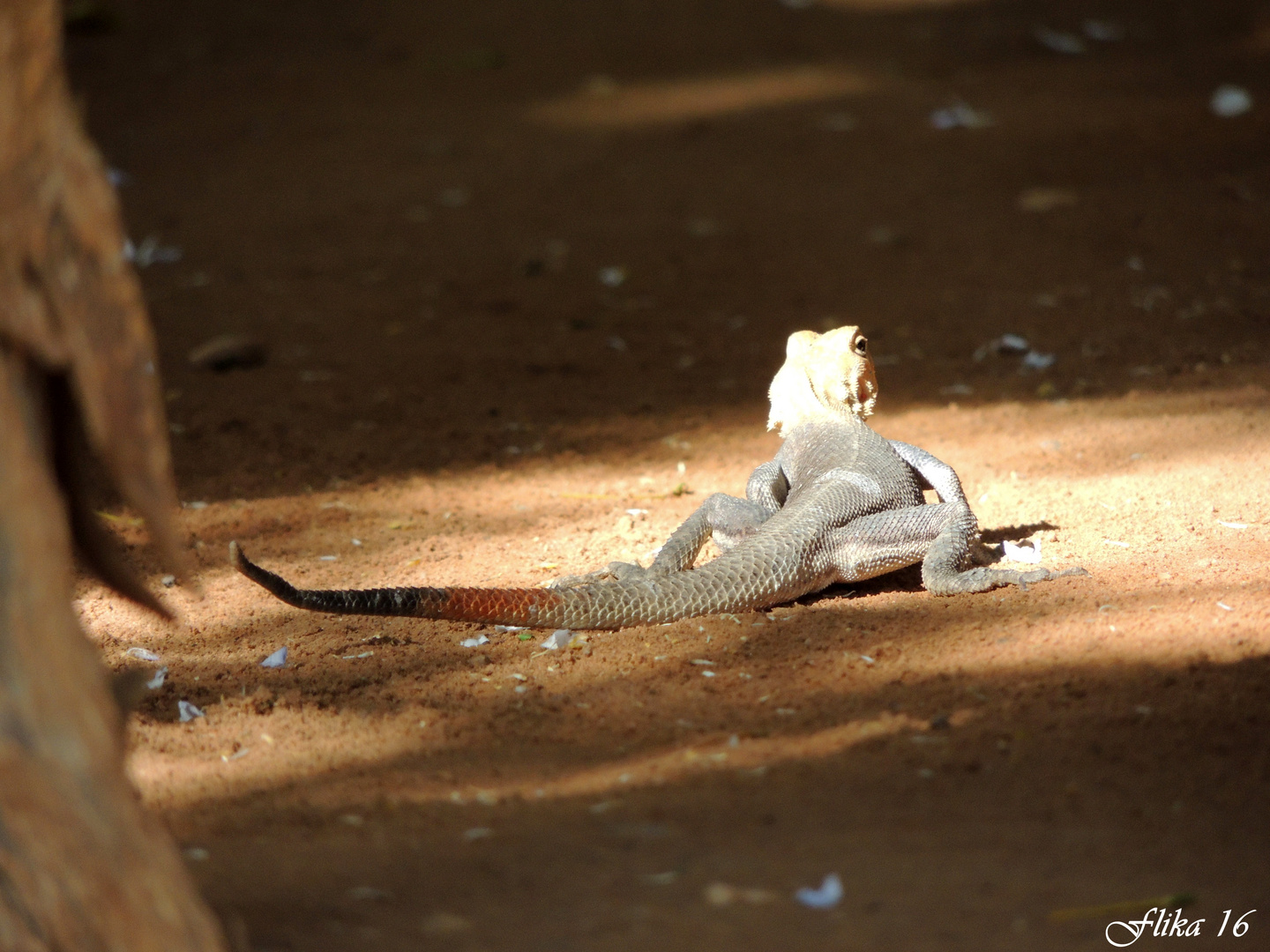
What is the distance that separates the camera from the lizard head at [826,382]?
4.71 meters

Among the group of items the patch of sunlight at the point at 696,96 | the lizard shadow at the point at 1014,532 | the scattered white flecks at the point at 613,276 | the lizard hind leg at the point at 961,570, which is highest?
the patch of sunlight at the point at 696,96

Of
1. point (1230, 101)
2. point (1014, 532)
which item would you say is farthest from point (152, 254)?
point (1230, 101)

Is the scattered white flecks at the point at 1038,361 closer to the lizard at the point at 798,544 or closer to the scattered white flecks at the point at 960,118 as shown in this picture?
the lizard at the point at 798,544

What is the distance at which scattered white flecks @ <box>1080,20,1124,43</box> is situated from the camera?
1142 cm

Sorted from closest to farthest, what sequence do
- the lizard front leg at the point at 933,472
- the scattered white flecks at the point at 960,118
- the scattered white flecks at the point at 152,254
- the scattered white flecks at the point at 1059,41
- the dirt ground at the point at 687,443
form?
1. the dirt ground at the point at 687,443
2. the lizard front leg at the point at 933,472
3. the scattered white flecks at the point at 152,254
4. the scattered white flecks at the point at 960,118
5. the scattered white flecks at the point at 1059,41

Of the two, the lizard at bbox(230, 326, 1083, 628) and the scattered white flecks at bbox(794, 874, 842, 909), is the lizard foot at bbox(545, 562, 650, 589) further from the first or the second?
the scattered white flecks at bbox(794, 874, 842, 909)

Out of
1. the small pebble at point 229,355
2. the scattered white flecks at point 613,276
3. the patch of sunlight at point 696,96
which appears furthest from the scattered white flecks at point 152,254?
the patch of sunlight at point 696,96

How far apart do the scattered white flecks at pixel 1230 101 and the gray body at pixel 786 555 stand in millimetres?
6450

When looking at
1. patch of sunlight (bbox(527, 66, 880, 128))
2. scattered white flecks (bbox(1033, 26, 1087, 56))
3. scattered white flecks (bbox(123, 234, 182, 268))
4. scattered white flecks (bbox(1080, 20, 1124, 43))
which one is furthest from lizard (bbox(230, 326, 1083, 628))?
scattered white flecks (bbox(1080, 20, 1124, 43))

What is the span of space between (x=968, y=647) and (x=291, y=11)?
38.4 feet

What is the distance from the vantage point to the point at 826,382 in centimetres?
475

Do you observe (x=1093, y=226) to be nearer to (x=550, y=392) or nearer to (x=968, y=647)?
(x=550, y=392)

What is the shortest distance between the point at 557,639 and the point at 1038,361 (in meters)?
3.83

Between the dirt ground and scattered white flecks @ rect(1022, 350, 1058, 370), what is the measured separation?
11cm
